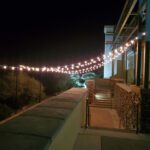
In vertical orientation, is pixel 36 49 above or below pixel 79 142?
above

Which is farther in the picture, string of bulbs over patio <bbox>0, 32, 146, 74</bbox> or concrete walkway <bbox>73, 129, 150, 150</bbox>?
string of bulbs over patio <bbox>0, 32, 146, 74</bbox>

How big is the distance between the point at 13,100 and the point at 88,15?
23938 mm

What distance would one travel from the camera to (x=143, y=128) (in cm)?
530

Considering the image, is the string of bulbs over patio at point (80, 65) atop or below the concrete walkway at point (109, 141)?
atop

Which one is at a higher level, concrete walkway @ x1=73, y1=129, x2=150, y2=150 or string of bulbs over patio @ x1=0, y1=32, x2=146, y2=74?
string of bulbs over patio @ x1=0, y1=32, x2=146, y2=74

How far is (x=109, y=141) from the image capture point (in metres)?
4.13

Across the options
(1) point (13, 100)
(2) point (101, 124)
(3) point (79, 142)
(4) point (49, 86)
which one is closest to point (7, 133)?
(3) point (79, 142)

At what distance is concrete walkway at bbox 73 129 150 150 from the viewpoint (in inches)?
148

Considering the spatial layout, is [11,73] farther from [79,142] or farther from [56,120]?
[56,120]

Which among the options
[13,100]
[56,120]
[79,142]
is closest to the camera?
[56,120]

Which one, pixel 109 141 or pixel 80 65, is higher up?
pixel 80 65

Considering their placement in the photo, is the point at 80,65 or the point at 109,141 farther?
the point at 80,65

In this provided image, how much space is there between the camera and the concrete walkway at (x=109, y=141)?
3.77 metres

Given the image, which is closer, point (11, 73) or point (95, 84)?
point (11, 73)
